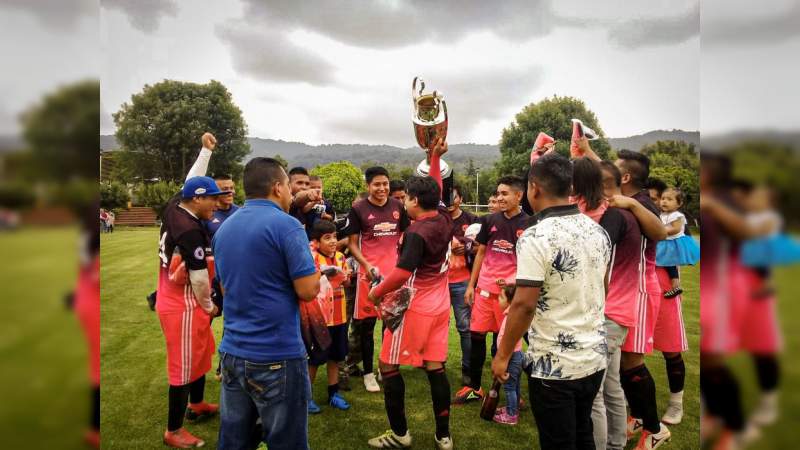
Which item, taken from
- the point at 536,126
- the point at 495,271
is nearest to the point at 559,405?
the point at 495,271

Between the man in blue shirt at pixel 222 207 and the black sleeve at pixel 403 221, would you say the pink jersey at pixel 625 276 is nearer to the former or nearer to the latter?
the black sleeve at pixel 403 221

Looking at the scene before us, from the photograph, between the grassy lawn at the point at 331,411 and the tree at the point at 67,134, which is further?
the grassy lawn at the point at 331,411

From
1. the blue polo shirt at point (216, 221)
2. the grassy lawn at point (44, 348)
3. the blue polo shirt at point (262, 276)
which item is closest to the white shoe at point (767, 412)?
the grassy lawn at point (44, 348)

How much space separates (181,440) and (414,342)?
7.38ft

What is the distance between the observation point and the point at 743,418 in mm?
563

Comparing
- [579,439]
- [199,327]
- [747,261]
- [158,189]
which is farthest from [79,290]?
[158,189]

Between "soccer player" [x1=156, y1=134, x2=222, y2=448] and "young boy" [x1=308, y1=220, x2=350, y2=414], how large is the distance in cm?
110

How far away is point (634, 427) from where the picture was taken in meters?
4.18

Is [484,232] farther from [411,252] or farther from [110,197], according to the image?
[110,197]

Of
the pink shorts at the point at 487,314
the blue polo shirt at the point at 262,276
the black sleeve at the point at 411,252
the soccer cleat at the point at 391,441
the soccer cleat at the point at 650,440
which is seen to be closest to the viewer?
the blue polo shirt at the point at 262,276

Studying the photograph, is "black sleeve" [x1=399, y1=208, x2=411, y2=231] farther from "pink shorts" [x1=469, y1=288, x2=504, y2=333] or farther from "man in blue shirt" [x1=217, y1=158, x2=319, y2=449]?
"man in blue shirt" [x1=217, y1=158, x2=319, y2=449]

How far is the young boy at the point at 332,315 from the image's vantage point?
4668 mm

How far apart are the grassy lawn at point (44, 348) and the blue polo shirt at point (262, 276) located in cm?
192

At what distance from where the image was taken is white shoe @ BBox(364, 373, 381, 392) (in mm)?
5230
